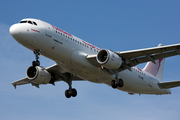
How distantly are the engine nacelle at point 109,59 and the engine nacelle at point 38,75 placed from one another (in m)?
8.15

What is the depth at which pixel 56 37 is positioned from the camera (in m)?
29.4

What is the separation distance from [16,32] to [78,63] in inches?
266

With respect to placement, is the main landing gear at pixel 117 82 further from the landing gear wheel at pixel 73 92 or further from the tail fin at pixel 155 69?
the tail fin at pixel 155 69

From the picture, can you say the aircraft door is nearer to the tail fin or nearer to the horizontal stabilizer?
the horizontal stabilizer

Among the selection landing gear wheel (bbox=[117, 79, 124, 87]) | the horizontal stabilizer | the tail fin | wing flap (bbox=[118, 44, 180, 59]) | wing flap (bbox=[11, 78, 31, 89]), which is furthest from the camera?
the tail fin

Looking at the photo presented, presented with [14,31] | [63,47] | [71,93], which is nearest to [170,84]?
[71,93]

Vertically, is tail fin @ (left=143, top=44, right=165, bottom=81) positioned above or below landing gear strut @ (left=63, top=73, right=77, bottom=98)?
above

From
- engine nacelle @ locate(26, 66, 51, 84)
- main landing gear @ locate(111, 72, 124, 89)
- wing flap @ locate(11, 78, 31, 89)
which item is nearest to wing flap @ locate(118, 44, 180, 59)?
main landing gear @ locate(111, 72, 124, 89)

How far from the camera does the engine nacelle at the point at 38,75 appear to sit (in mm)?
35250

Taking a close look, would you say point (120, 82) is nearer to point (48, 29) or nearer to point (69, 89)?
point (69, 89)

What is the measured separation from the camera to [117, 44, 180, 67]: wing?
97.9ft

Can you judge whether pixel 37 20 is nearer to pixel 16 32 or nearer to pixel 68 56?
pixel 16 32

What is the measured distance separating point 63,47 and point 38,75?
23.3ft

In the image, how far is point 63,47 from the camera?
1169 inches
